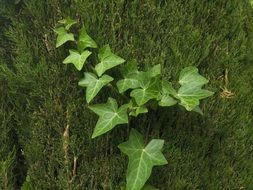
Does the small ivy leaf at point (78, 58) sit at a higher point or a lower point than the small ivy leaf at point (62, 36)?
lower

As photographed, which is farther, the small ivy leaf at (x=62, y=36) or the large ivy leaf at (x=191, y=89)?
the small ivy leaf at (x=62, y=36)

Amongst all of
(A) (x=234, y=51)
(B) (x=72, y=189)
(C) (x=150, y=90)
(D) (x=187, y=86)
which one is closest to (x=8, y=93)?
(B) (x=72, y=189)

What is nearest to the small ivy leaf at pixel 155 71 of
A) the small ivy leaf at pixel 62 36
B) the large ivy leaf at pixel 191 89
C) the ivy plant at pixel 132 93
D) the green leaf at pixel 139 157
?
the ivy plant at pixel 132 93

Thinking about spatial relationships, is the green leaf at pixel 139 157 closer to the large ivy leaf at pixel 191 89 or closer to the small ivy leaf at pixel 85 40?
the large ivy leaf at pixel 191 89

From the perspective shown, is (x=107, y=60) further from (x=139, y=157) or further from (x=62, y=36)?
(x=139, y=157)

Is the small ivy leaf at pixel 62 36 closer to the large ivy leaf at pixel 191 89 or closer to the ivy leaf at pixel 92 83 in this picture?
the ivy leaf at pixel 92 83

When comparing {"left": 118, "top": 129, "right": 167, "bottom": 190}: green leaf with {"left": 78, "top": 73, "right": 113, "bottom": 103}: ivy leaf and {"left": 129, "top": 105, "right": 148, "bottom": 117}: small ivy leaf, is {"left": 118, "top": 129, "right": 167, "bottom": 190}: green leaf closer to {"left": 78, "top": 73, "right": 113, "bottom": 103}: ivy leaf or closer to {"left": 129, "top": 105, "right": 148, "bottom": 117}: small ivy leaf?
{"left": 129, "top": 105, "right": 148, "bottom": 117}: small ivy leaf

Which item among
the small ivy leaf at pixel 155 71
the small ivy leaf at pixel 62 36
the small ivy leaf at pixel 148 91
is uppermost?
the small ivy leaf at pixel 62 36
